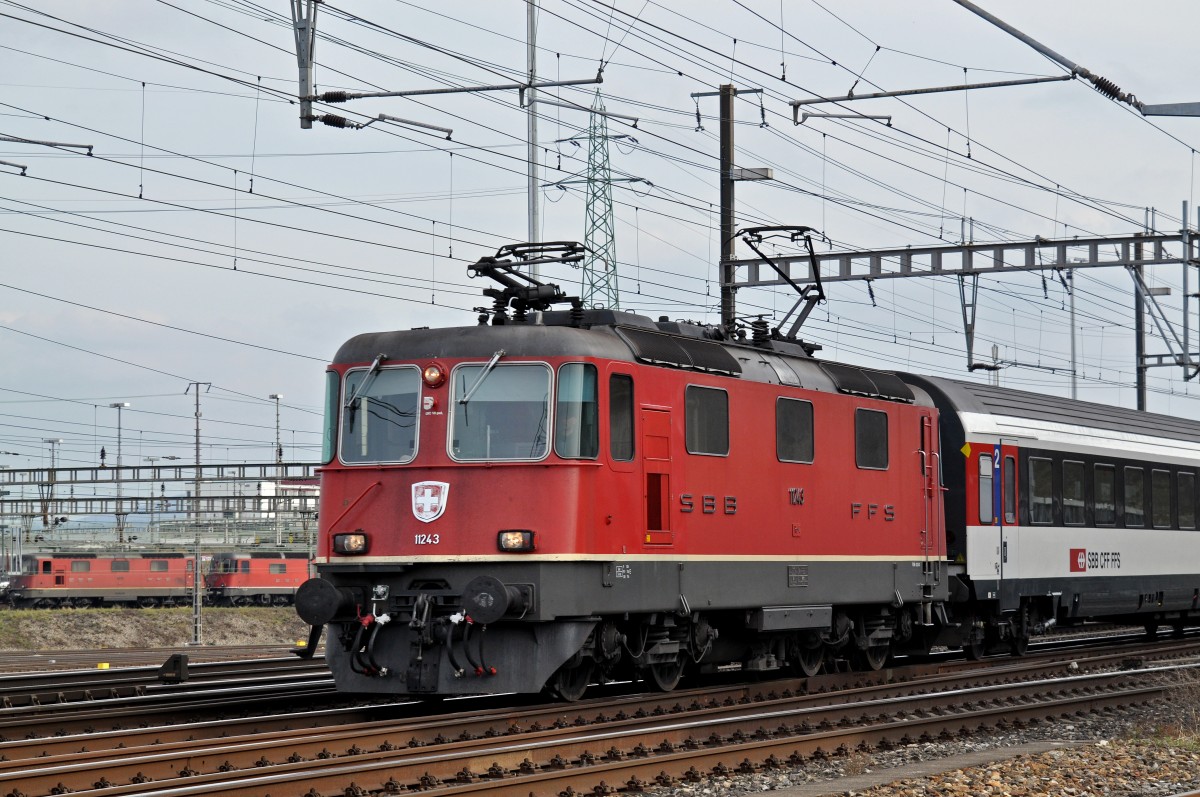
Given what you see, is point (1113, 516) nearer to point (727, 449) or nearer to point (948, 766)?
point (727, 449)

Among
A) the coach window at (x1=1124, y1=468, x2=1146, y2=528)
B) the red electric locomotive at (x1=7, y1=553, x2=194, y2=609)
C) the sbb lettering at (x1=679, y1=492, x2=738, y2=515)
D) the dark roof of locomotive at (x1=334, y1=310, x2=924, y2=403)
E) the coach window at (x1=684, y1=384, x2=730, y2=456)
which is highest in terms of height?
the dark roof of locomotive at (x1=334, y1=310, x2=924, y2=403)

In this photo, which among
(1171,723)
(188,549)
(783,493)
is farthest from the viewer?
(188,549)

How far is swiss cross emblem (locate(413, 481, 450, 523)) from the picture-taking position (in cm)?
1555

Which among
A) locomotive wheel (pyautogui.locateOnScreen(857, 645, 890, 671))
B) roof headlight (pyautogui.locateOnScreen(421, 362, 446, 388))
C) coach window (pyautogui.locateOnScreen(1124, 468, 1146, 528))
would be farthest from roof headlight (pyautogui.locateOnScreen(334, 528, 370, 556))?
coach window (pyautogui.locateOnScreen(1124, 468, 1146, 528))

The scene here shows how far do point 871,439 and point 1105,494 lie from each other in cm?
759

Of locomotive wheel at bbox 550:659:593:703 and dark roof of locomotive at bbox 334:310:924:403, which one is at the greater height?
dark roof of locomotive at bbox 334:310:924:403

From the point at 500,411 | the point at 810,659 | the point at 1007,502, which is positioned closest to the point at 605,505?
the point at 500,411

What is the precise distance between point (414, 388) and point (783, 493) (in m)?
4.88

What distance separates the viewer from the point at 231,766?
1208 cm

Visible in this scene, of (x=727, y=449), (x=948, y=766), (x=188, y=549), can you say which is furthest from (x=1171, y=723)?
(x=188, y=549)

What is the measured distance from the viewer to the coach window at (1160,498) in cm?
2750

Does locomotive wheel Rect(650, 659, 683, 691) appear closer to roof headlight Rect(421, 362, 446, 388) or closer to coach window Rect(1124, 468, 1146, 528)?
roof headlight Rect(421, 362, 446, 388)

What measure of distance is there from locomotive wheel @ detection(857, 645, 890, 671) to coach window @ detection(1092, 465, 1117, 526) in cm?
640

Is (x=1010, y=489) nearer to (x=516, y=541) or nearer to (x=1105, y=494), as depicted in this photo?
(x=1105, y=494)
